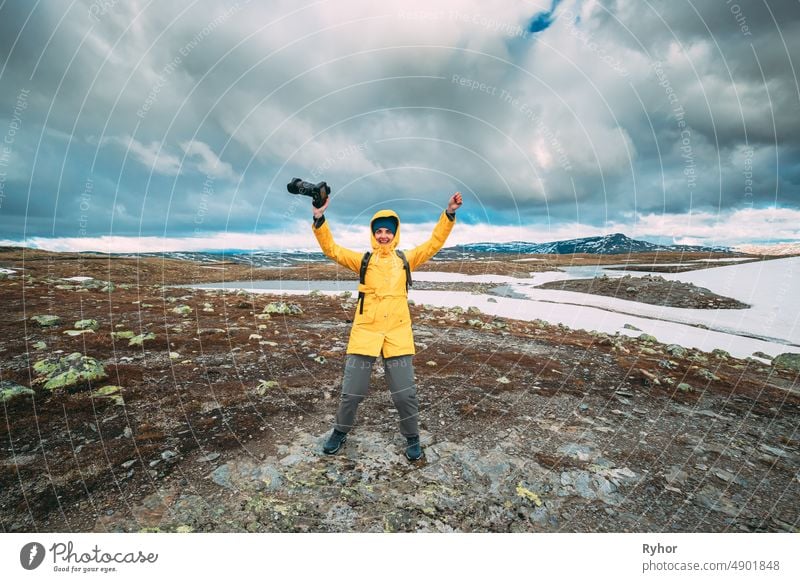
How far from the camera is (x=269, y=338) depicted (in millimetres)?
12414

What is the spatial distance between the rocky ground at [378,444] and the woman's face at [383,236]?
341 cm

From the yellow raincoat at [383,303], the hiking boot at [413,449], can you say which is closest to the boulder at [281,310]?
the yellow raincoat at [383,303]

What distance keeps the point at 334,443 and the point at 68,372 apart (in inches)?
255

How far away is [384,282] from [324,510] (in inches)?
123

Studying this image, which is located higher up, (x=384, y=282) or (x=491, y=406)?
(x=384, y=282)

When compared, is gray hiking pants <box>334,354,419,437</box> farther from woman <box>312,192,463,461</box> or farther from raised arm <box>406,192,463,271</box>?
raised arm <box>406,192,463,271</box>

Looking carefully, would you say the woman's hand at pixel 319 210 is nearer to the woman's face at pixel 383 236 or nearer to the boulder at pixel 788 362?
the woman's face at pixel 383 236

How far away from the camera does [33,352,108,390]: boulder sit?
7113 millimetres

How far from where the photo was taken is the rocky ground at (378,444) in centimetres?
420
